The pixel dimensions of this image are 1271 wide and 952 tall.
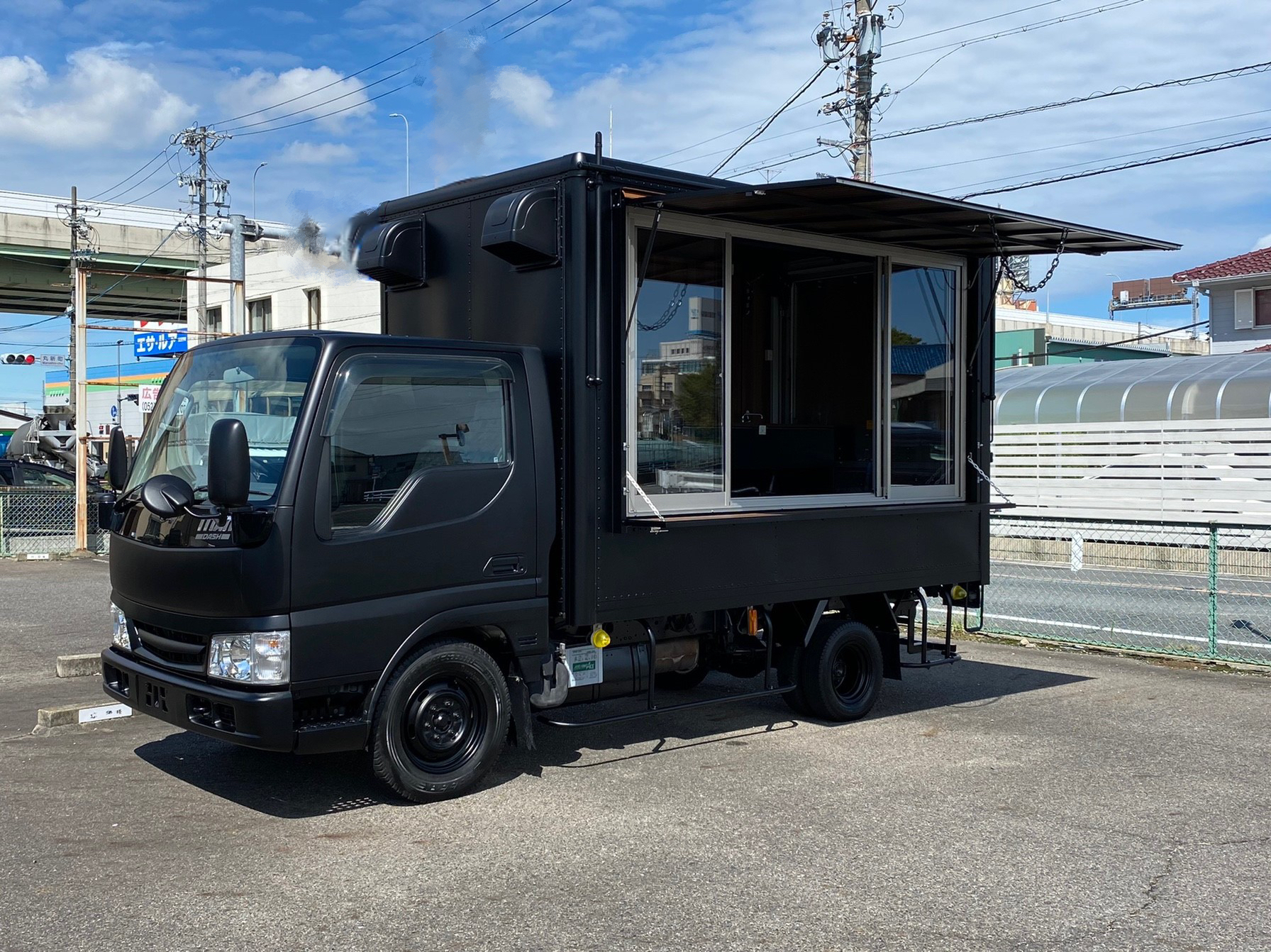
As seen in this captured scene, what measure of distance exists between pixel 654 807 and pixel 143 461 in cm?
329

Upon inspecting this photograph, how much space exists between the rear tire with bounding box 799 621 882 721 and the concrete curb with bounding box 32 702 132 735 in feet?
14.3

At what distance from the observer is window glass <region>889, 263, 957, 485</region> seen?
8398 mm

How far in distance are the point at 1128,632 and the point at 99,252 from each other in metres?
37.6

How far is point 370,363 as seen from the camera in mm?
5906

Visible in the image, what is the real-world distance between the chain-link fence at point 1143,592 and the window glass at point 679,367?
489cm

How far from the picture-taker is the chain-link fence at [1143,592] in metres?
10.9

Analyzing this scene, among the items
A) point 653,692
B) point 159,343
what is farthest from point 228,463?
point 159,343

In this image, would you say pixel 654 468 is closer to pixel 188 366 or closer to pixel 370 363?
pixel 370 363

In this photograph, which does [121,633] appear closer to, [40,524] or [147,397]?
[40,524]

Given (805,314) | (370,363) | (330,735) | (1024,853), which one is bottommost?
(1024,853)

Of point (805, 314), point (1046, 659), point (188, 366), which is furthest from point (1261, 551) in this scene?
point (188, 366)

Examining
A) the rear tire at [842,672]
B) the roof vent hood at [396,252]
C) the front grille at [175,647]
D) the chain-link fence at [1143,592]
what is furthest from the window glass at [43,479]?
the rear tire at [842,672]

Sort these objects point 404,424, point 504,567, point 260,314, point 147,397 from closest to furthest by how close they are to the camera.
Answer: point 404,424 < point 504,567 < point 147,397 < point 260,314

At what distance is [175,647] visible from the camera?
19.2 ft
